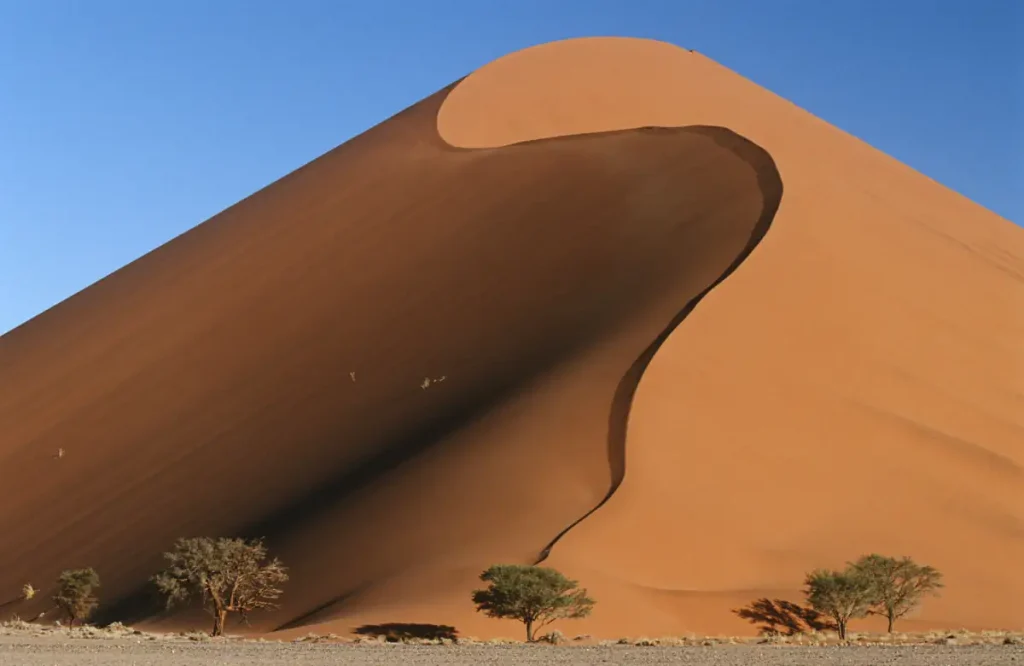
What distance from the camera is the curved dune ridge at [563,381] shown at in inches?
906

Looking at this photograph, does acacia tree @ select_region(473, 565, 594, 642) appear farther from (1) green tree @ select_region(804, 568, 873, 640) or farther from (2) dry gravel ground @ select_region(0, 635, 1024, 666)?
(1) green tree @ select_region(804, 568, 873, 640)

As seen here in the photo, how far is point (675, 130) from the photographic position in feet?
122

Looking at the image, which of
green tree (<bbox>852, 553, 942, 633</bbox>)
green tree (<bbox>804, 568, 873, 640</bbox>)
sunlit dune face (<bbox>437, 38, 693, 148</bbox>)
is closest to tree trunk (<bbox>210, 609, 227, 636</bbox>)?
green tree (<bbox>804, 568, 873, 640</bbox>)

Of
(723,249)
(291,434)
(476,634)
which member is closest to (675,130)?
(723,249)

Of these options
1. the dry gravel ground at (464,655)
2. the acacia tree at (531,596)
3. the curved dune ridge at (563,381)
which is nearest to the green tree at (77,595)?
the curved dune ridge at (563,381)

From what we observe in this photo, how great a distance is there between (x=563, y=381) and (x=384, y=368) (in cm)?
547

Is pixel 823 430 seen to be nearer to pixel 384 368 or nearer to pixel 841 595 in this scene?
pixel 841 595

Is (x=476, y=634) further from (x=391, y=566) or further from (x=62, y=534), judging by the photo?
(x=62, y=534)

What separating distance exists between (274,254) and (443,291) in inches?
273

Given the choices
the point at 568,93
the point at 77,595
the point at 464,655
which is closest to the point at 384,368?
the point at 77,595

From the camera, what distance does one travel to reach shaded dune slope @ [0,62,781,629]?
947 inches

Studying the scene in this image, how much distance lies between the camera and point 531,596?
2019cm

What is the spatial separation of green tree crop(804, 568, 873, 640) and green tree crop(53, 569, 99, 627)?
13.3 m

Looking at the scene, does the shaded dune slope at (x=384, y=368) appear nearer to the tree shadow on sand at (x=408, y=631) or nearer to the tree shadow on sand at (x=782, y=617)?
the tree shadow on sand at (x=408, y=631)
